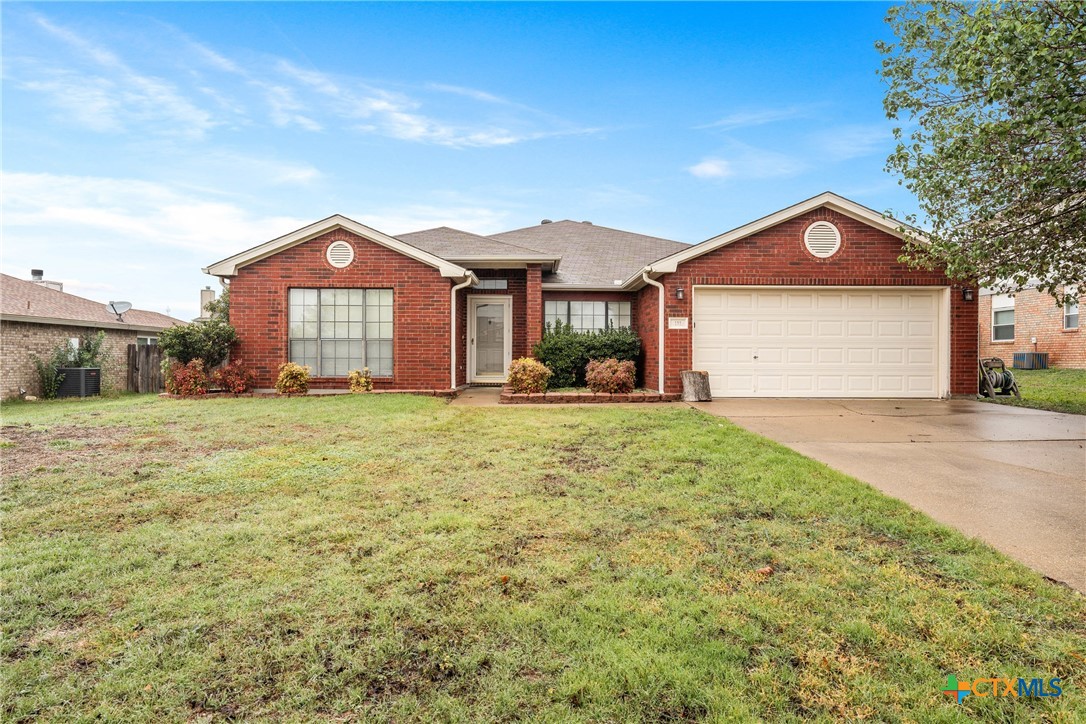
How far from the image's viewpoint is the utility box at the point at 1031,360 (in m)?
18.3

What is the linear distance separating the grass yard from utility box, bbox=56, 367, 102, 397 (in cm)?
1137

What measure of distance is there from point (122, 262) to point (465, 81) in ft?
45.4

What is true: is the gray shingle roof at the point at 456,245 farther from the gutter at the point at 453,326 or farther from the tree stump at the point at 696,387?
the tree stump at the point at 696,387

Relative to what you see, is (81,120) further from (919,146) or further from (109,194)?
(919,146)

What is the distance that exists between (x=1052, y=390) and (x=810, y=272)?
7.58 metres

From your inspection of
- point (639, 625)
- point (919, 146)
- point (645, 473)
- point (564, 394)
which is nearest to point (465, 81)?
point (564, 394)

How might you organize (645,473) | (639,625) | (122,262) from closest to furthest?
(639,625) → (645,473) → (122,262)

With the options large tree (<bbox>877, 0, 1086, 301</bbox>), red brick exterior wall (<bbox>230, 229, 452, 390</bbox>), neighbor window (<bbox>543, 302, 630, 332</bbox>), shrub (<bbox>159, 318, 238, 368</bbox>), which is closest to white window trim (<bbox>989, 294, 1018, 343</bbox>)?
large tree (<bbox>877, 0, 1086, 301</bbox>)

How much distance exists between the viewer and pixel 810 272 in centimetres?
1119

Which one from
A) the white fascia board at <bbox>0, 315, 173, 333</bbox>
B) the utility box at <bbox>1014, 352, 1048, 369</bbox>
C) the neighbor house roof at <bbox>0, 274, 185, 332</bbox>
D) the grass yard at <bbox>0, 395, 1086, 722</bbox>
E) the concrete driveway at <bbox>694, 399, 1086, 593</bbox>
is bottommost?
the grass yard at <bbox>0, 395, 1086, 722</bbox>

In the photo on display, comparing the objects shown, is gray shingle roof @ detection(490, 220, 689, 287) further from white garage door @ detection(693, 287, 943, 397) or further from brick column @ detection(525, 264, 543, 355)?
white garage door @ detection(693, 287, 943, 397)

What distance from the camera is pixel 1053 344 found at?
18.3 meters

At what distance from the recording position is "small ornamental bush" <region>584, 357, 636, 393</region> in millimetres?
11047

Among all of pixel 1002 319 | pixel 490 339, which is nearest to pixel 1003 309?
pixel 1002 319
